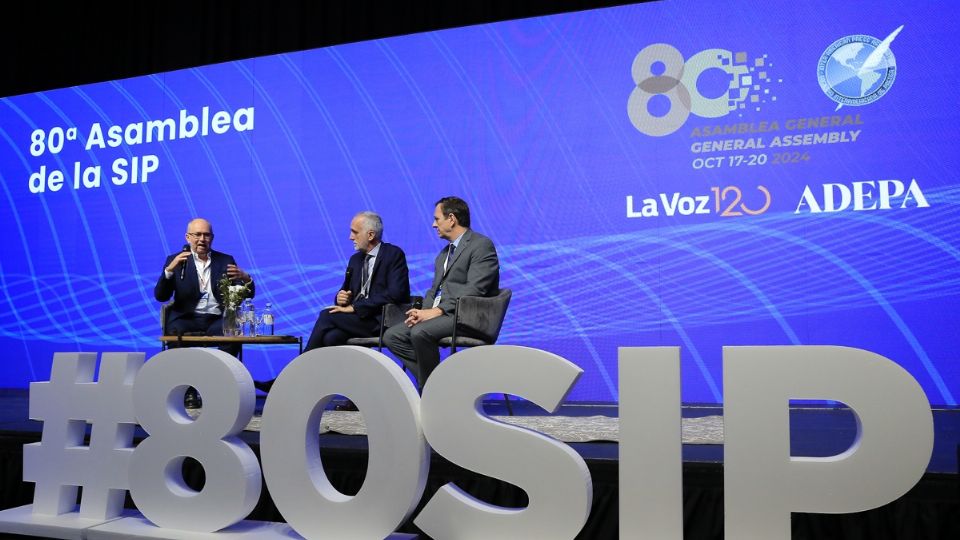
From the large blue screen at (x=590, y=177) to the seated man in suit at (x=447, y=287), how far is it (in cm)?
135

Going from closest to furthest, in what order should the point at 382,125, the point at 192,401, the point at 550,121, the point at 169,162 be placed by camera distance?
the point at 192,401
the point at 550,121
the point at 382,125
the point at 169,162

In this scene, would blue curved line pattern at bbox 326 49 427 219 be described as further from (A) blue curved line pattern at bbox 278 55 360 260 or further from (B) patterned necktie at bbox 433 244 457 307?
(B) patterned necktie at bbox 433 244 457 307

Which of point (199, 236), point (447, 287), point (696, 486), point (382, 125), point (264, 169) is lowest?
point (696, 486)

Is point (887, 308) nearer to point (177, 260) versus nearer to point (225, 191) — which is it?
point (177, 260)

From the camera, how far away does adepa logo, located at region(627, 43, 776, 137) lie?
4.88 metres

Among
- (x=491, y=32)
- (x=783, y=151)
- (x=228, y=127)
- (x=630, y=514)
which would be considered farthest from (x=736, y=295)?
(x=228, y=127)

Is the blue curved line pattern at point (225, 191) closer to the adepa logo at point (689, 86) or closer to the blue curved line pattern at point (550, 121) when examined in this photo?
the blue curved line pattern at point (550, 121)

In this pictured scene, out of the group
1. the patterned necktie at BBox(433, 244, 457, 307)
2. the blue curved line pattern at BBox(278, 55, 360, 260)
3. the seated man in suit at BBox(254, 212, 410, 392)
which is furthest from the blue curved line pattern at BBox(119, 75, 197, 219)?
the patterned necktie at BBox(433, 244, 457, 307)

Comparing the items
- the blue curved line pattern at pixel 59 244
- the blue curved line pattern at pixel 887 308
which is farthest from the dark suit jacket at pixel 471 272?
the blue curved line pattern at pixel 59 244

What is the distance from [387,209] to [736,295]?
2.43 meters

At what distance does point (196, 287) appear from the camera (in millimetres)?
4492

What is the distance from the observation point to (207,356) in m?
1.97

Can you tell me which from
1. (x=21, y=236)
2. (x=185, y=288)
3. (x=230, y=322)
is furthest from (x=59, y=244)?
(x=230, y=322)

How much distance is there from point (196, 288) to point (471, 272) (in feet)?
5.59
